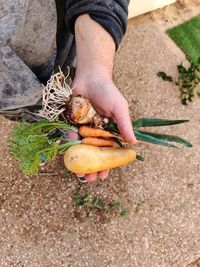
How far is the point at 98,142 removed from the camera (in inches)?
64.5

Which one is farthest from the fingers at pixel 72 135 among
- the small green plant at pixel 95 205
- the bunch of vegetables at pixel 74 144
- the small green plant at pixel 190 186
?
the small green plant at pixel 190 186

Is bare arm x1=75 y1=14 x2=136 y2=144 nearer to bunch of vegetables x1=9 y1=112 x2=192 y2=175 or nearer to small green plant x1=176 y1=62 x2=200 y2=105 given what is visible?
bunch of vegetables x1=9 y1=112 x2=192 y2=175

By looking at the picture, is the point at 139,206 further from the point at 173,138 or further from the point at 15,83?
the point at 15,83

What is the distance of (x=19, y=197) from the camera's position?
233 centimetres

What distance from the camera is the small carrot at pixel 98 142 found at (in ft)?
5.29

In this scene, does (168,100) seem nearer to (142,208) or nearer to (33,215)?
(142,208)

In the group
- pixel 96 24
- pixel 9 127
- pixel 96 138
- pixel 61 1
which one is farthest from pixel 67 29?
pixel 9 127

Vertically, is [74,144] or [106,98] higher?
[106,98]

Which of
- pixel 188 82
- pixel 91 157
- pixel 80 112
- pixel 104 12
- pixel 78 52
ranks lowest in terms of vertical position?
pixel 188 82

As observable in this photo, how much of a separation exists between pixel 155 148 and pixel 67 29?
98cm

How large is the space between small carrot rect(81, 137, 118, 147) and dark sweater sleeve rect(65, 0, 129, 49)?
0.35m

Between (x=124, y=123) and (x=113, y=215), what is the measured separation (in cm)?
92

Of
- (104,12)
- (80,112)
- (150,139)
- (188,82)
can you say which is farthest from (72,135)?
(188,82)

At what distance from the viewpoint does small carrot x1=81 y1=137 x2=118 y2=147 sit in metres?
1.61
